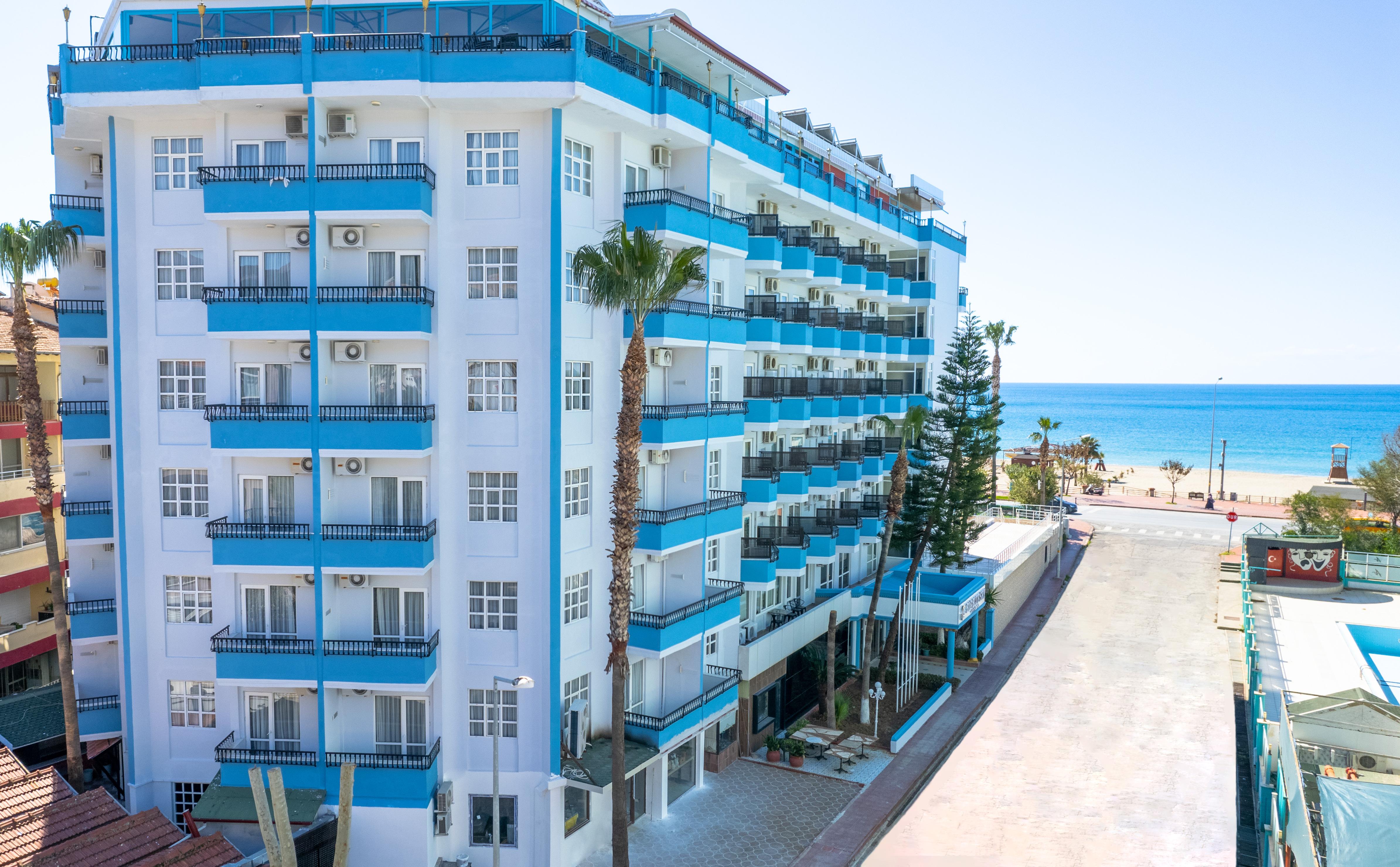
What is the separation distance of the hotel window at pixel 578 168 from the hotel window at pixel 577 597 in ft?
30.7

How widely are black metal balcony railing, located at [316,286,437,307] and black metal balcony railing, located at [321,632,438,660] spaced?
25.4 ft

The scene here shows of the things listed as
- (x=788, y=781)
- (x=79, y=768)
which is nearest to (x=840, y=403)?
(x=788, y=781)

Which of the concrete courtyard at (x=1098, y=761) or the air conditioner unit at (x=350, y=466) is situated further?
the concrete courtyard at (x=1098, y=761)

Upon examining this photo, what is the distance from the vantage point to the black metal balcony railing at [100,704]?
2314 cm

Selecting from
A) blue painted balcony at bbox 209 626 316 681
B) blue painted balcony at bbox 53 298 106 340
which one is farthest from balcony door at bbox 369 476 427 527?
blue painted balcony at bbox 53 298 106 340

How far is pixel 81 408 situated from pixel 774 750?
22358 mm

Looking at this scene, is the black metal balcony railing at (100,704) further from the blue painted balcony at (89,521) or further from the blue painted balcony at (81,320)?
the blue painted balcony at (81,320)

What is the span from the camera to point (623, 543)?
20141 millimetres

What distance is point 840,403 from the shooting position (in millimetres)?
36812

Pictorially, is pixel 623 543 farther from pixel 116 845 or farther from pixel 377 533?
pixel 116 845

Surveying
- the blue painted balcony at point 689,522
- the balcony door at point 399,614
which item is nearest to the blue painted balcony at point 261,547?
the balcony door at point 399,614

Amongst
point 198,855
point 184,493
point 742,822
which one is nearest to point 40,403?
point 184,493

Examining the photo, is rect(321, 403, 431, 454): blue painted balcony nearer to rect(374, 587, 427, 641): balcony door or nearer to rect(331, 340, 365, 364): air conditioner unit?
rect(331, 340, 365, 364): air conditioner unit

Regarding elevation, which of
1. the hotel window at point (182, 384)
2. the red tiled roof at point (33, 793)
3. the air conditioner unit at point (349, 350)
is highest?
the air conditioner unit at point (349, 350)
